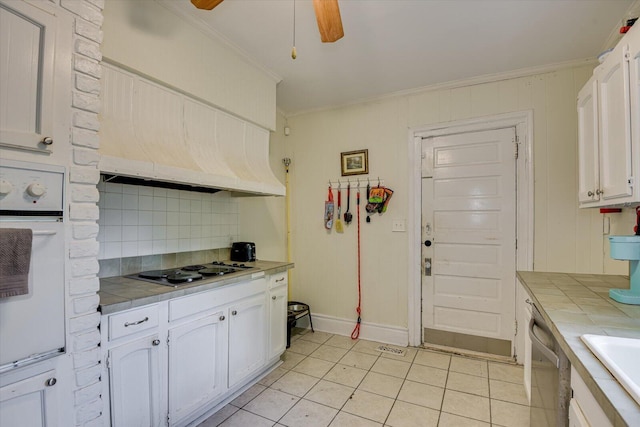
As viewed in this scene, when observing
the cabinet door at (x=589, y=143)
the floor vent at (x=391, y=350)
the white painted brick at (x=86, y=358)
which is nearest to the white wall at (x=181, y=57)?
the white painted brick at (x=86, y=358)

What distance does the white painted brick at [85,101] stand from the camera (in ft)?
3.83

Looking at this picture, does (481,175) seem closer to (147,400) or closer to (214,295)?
(214,295)

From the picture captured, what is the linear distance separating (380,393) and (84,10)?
8.79 ft

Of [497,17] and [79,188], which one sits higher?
[497,17]

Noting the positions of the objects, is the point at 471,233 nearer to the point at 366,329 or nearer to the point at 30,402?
the point at 366,329

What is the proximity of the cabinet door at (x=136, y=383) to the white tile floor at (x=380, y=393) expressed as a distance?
449mm

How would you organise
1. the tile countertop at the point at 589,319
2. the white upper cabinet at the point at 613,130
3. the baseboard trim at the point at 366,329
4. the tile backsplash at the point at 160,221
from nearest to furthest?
1. the tile countertop at the point at 589,319
2. the white upper cabinet at the point at 613,130
3. the tile backsplash at the point at 160,221
4. the baseboard trim at the point at 366,329

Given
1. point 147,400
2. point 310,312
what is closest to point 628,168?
point 147,400

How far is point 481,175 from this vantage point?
272 centimetres

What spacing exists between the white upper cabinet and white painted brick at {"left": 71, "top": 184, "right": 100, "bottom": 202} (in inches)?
86.9

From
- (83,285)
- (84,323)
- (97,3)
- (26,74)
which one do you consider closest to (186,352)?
(84,323)

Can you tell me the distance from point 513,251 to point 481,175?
712 mm

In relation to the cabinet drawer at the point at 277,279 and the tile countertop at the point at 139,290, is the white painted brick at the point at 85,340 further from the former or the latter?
the cabinet drawer at the point at 277,279

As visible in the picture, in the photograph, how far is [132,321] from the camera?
4.76 ft
